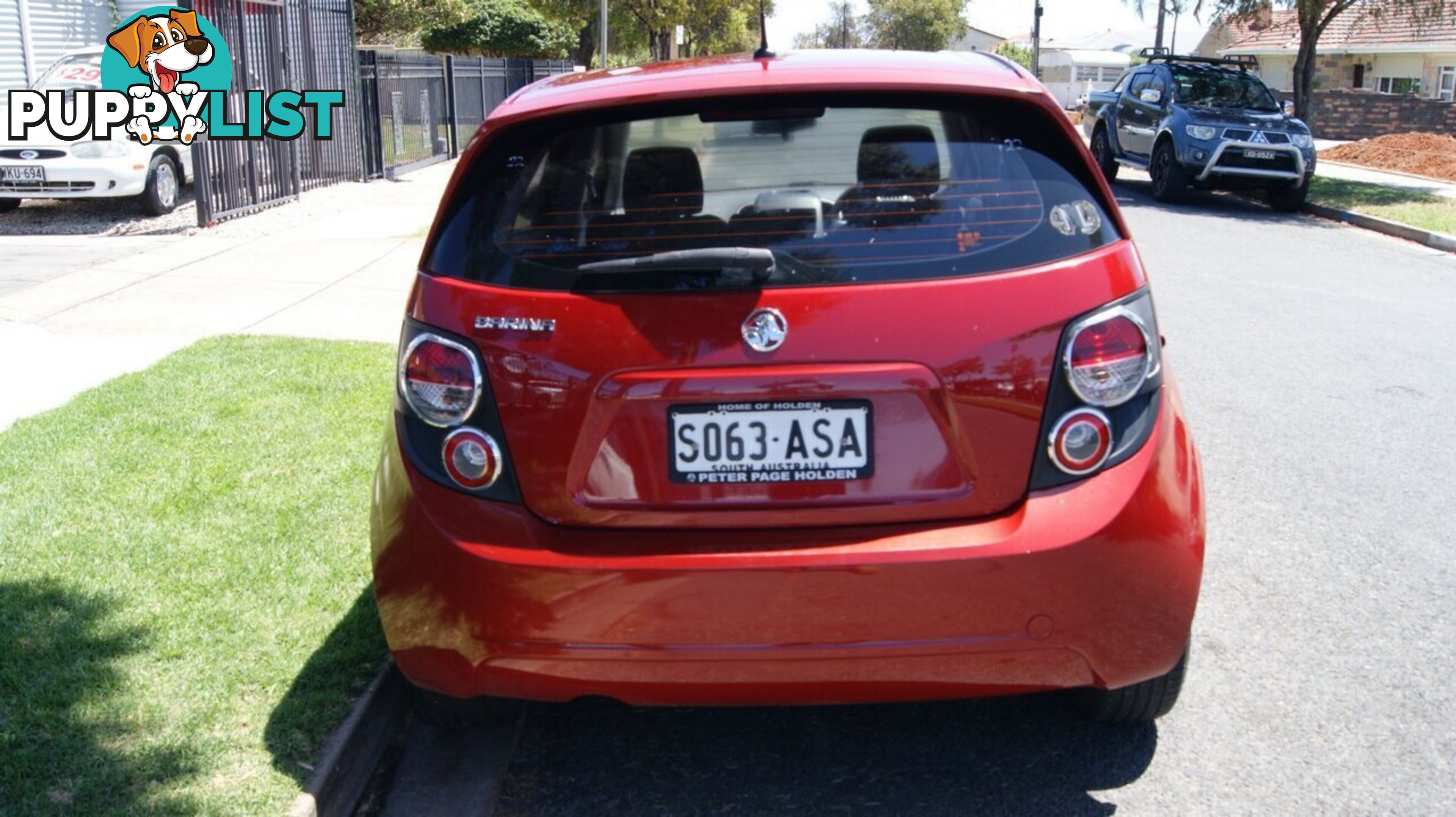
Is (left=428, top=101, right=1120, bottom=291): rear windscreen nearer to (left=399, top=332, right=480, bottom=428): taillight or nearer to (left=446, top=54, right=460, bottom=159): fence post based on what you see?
(left=399, top=332, right=480, bottom=428): taillight

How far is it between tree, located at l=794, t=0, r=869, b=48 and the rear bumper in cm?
9096

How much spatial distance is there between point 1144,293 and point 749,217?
0.93 meters

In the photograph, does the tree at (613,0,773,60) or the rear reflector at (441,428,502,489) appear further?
the tree at (613,0,773,60)

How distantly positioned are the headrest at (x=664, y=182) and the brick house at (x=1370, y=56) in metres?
45.0

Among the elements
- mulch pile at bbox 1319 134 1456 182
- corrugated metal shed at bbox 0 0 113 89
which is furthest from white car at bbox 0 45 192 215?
mulch pile at bbox 1319 134 1456 182

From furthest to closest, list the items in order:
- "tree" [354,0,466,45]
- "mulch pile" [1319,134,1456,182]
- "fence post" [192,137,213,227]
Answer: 1. "tree" [354,0,466,45]
2. "mulch pile" [1319,134,1456,182]
3. "fence post" [192,137,213,227]

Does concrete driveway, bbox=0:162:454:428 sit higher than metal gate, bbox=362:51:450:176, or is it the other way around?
metal gate, bbox=362:51:450:176

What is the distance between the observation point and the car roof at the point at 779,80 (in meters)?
3.08

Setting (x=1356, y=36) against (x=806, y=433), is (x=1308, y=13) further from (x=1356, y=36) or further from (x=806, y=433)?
(x=1356, y=36)

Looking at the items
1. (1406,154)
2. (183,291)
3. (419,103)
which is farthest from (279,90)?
(1406,154)

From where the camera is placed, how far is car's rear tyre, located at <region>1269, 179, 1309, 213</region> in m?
17.9

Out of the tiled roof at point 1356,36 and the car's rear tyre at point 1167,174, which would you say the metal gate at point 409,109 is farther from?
the tiled roof at point 1356,36

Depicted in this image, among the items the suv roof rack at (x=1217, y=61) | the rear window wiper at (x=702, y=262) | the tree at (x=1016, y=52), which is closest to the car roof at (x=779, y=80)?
the rear window wiper at (x=702, y=262)

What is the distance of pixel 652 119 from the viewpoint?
3164 millimetres
